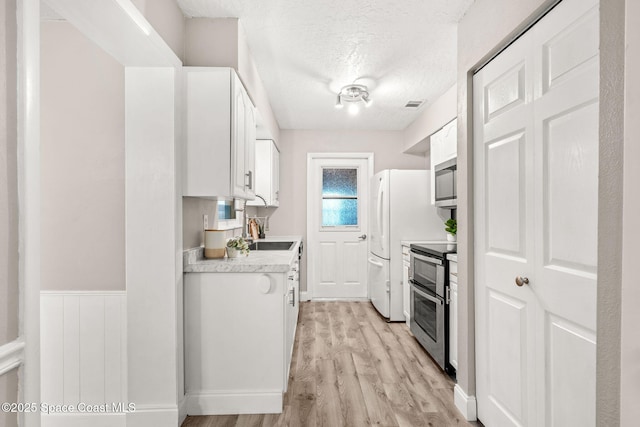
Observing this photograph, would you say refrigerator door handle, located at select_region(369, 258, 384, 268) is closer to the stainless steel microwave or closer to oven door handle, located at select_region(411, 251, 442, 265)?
oven door handle, located at select_region(411, 251, 442, 265)

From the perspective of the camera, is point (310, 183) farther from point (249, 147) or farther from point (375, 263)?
point (249, 147)

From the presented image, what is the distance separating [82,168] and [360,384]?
2.23 metres

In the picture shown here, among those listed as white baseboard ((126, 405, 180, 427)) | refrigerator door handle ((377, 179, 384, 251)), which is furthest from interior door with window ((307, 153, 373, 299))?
white baseboard ((126, 405, 180, 427))

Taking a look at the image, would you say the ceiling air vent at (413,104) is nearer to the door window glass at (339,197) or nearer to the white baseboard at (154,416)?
the door window glass at (339,197)

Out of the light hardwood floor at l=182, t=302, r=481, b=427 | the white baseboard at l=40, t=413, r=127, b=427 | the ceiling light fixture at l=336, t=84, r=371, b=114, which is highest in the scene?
the ceiling light fixture at l=336, t=84, r=371, b=114

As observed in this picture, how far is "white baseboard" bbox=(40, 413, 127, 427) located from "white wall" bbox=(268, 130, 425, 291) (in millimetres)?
3148

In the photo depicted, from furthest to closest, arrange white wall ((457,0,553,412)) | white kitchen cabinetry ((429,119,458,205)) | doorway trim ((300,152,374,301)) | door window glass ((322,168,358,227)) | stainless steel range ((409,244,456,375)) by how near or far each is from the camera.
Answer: door window glass ((322,168,358,227)) → doorway trim ((300,152,374,301)) → white kitchen cabinetry ((429,119,458,205)) → stainless steel range ((409,244,456,375)) → white wall ((457,0,553,412))

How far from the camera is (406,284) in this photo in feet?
12.9

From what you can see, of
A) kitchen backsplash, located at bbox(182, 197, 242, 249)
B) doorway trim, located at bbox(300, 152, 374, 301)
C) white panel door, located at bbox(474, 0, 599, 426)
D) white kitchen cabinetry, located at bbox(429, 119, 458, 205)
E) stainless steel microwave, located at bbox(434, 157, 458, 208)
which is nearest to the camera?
white panel door, located at bbox(474, 0, 599, 426)

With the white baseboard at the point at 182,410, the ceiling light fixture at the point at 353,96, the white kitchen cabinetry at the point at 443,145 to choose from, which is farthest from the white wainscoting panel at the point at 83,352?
the white kitchen cabinetry at the point at 443,145

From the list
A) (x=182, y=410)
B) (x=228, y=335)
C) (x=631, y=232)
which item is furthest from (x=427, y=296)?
(x=631, y=232)

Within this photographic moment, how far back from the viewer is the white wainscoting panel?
1.98 metres

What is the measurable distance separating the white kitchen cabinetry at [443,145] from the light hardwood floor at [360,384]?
1.57 meters

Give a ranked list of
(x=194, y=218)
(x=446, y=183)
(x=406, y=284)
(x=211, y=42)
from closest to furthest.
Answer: (x=211, y=42) < (x=194, y=218) < (x=446, y=183) < (x=406, y=284)
